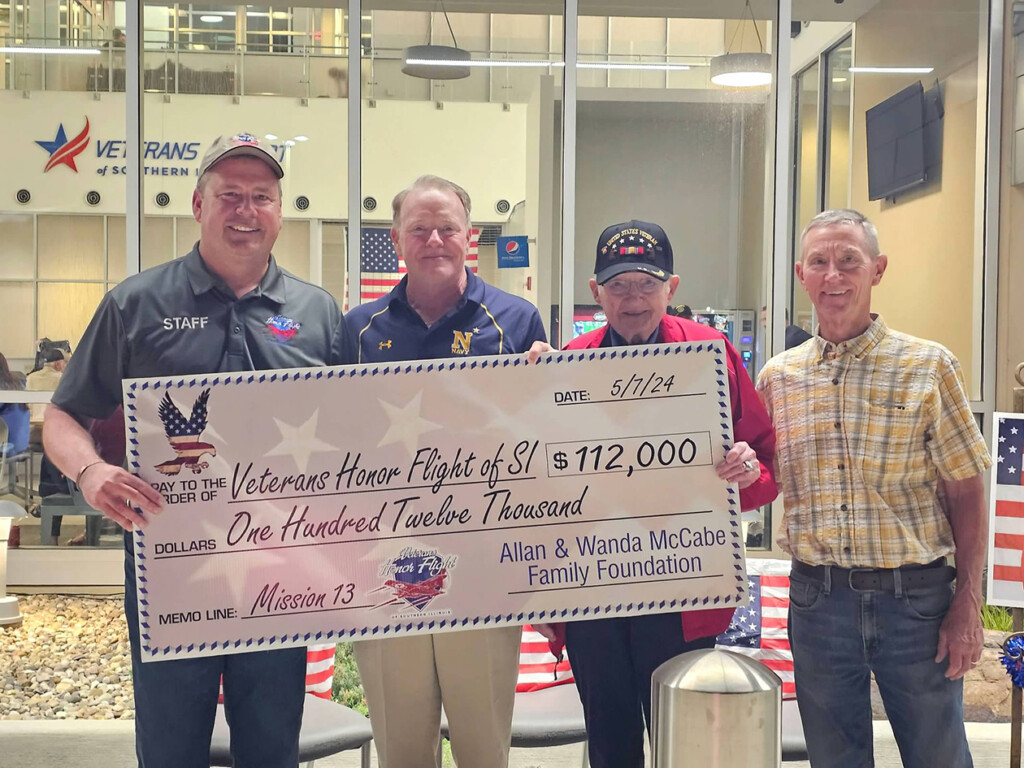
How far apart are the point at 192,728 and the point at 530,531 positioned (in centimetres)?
93

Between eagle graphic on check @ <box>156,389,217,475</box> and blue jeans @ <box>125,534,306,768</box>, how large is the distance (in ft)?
0.94

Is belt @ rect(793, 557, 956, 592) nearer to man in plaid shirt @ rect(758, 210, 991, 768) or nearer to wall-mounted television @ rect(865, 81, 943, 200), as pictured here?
man in plaid shirt @ rect(758, 210, 991, 768)

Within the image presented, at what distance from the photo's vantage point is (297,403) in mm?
→ 2385

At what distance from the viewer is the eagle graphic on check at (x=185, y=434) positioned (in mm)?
2330

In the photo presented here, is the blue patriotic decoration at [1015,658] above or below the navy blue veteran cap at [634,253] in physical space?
below

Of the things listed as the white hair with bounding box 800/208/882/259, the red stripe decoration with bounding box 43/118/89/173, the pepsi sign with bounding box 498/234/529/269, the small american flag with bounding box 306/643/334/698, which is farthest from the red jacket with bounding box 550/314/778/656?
the red stripe decoration with bounding box 43/118/89/173

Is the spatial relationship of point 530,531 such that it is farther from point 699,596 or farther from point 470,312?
point 470,312

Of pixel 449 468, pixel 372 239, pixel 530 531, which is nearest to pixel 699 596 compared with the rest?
pixel 530 531

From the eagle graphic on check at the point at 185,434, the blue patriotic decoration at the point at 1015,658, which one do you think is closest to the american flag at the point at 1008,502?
the blue patriotic decoration at the point at 1015,658

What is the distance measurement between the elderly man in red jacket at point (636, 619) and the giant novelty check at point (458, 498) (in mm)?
188

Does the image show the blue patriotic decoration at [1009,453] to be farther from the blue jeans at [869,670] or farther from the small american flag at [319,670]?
the small american flag at [319,670]

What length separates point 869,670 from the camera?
2.67m

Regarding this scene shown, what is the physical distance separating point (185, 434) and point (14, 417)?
537 cm

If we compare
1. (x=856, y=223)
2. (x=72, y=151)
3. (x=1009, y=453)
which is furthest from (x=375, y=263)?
(x=856, y=223)
